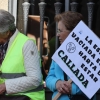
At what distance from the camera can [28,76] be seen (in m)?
4.07

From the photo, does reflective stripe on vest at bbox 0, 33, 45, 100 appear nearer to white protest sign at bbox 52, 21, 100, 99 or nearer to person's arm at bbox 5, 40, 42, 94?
person's arm at bbox 5, 40, 42, 94

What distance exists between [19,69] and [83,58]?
0.62 m

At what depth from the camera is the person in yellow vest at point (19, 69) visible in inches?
160

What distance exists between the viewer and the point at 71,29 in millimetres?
4074

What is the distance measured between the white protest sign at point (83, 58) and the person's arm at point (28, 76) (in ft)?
0.90

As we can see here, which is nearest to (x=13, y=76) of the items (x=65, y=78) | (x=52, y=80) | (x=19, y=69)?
(x=19, y=69)

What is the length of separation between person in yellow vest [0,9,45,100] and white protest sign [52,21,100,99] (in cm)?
30

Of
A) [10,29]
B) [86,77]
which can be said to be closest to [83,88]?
[86,77]

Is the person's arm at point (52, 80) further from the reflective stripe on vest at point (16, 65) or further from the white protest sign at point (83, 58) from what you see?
the white protest sign at point (83, 58)

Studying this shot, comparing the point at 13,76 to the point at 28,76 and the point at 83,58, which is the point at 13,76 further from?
the point at 83,58

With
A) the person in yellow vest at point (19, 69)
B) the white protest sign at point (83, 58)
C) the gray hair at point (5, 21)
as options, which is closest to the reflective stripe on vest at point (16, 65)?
the person in yellow vest at point (19, 69)

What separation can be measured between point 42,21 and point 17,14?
370mm

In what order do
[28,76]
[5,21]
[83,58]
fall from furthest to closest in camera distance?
[5,21] → [28,76] → [83,58]

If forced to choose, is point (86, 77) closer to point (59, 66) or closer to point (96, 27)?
point (59, 66)
